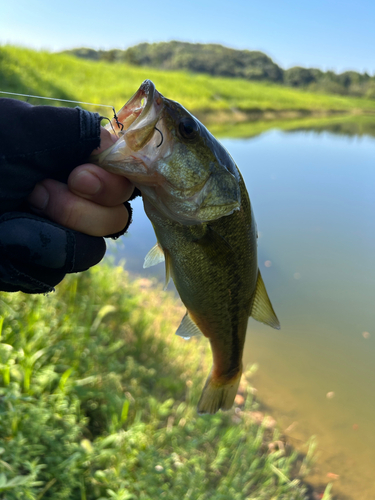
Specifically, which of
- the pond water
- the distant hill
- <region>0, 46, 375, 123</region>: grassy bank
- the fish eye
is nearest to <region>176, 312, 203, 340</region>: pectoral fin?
the fish eye

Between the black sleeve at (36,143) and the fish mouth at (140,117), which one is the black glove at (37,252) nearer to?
the black sleeve at (36,143)

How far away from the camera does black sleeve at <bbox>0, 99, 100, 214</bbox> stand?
122 centimetres

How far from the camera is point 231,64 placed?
7331 centimetres

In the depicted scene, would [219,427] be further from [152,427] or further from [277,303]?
[277,303]

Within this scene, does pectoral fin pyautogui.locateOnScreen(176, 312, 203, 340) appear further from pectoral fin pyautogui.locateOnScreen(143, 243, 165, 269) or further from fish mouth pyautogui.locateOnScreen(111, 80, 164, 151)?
fish mouth pyautogui.locateOnScreen(111, 80, 164, 151)

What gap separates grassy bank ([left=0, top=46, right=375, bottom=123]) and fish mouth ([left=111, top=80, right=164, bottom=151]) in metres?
8.78

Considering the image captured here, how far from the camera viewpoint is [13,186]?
50.1 inches

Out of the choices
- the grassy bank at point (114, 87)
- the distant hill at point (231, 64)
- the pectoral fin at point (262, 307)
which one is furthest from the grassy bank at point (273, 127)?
the distant hill at point (231, 64)

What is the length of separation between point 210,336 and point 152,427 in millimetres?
1447

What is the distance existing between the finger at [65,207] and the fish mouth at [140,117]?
297mm

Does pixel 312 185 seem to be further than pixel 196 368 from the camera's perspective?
Yes

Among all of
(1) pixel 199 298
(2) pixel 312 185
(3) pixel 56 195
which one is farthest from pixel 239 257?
(2) pixel 312 185

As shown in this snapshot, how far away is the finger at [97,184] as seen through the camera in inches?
52.6

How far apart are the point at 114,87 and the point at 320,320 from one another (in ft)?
47.8
